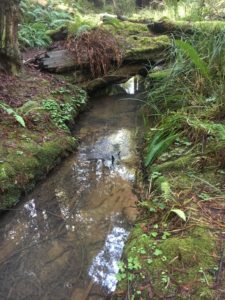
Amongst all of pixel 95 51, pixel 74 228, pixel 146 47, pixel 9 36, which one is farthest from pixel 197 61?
pixel 146 47

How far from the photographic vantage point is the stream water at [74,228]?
2.66m

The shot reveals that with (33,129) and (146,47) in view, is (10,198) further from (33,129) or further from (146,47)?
(146,47)

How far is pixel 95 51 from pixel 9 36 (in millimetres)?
1896

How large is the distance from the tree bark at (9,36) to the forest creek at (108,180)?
0.02m

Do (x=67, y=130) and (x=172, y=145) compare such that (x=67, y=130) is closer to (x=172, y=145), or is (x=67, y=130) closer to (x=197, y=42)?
(x=172, y=145)

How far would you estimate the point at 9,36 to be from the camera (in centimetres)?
528

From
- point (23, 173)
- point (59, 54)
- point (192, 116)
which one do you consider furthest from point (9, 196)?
point (59, 54)

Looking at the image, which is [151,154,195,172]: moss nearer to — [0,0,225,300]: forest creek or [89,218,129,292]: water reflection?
[0,0,225,300]: forest creek

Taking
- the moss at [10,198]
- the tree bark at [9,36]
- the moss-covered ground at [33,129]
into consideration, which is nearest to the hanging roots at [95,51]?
the moss-covered ground at [33,129]

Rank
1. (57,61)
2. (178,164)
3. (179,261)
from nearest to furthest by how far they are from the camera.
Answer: (179,261) → (178,164) → (57,61)

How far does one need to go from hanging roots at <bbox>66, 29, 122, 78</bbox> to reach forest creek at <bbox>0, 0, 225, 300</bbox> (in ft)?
0.09

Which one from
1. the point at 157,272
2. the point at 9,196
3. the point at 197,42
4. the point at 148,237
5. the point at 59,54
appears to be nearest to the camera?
the point at 157,272

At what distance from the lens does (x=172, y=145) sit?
3793 millimetres

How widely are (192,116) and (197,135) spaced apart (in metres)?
0.34
